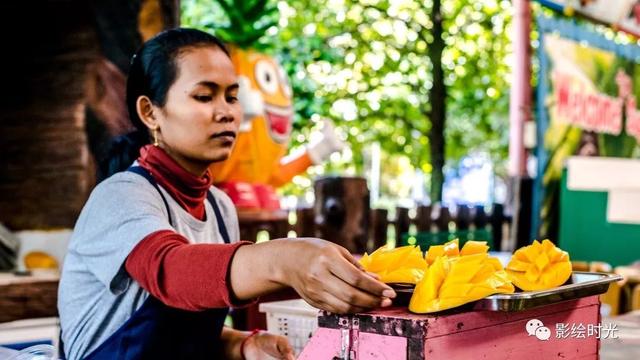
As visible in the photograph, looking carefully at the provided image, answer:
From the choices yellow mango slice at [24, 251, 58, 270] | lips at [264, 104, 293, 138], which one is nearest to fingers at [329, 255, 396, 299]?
yellow mango slice at [24, 251, 58, 270]

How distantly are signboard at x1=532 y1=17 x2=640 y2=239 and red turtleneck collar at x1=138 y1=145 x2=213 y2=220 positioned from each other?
163 inches

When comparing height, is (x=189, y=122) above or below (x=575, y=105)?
below

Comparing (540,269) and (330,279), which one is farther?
(540,269)

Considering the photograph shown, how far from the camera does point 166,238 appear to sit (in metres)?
1.38

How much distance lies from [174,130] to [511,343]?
85cm

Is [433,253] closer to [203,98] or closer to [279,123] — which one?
[203,98]

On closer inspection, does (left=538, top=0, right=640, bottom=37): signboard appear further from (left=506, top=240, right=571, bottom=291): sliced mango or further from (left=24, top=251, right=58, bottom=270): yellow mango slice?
(left=506, top=240, right=571, bottom=291): sliced mango

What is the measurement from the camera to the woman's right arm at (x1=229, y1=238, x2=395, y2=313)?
43.6 inches

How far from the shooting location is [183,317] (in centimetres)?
169

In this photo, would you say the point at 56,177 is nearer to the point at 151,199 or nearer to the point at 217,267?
the point at 151,199

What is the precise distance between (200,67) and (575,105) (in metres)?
4.66

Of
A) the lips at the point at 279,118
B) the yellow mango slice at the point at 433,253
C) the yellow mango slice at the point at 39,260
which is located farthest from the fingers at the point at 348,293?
the lips at the point at 279,118

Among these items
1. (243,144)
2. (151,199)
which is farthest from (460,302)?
(243,144)

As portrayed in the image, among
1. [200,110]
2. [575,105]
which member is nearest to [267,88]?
[575,105]
